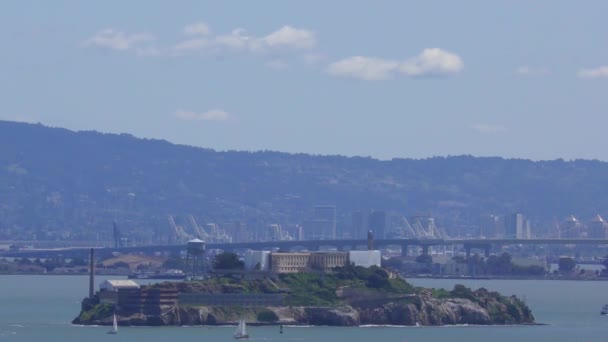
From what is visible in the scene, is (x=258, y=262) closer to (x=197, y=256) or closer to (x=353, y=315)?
(x=353, y=315)

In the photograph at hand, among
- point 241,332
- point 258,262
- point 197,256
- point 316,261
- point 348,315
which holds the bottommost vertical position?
point 241,332

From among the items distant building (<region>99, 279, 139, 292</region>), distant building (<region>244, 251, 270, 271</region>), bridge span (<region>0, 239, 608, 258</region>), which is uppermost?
bridge span (<region>0, 239, 608, 258</region>)

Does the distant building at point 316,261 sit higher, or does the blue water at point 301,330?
the distant building at point 316,261

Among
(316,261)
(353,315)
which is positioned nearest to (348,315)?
(353,315)

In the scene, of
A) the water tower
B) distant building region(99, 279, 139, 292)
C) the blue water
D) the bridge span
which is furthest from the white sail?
the bridge span

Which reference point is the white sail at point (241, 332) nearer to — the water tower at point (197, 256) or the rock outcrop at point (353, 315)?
the rock outcrop at point (353, 315)

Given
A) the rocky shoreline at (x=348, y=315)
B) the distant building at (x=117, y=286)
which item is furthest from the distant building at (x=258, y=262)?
the rocky shoreline at (x=348, y=315)

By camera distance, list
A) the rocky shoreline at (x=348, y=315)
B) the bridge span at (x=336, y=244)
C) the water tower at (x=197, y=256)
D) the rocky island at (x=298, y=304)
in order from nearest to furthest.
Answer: the rocky shoreline at (x=348, y=315) → the rocky island at (x=298, y=304) → the water tower at (x=197, y=256) → the bridge span at (x=336, y=244)

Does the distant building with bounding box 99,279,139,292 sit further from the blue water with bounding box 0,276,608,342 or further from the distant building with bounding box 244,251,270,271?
the distant building with bounding box 244,251,270,271

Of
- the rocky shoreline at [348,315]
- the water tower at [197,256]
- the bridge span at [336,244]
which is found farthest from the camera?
the bridge span at [336,244]
